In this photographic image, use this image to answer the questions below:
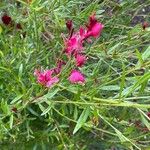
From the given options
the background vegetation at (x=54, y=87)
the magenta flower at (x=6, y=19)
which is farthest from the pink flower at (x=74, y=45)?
the magenta flower at (x=6, y=19)

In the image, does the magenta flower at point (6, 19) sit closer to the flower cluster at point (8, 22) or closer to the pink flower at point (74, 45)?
the flower cluster at point (8, 22)

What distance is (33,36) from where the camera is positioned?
1.63 metres

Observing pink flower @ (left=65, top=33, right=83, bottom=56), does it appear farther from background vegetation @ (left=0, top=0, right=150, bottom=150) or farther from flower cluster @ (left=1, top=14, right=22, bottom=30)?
flower cluster @ (left=1, top=14, right=22, bottom=30)

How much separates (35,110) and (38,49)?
0.28m

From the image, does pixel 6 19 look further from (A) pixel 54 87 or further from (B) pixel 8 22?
(A) pixel 54 87

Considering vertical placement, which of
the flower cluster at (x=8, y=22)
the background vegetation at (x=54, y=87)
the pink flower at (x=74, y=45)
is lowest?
the background vegetation at (x=54, y=87)

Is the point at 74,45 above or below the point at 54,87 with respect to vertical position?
above

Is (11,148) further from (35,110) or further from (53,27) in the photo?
(53,27)

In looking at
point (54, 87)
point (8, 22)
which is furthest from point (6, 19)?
point (54, 87)

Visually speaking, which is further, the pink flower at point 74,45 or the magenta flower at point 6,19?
the magenta flower at point 6,19

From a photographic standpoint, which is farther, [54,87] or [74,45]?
[54,87]

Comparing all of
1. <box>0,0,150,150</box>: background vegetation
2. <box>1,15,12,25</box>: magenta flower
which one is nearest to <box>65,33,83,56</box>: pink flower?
<box>0,0,150,150</box>: background vegetation

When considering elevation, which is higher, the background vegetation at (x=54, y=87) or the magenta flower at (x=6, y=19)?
the magenta flower at (x=6, y=19)

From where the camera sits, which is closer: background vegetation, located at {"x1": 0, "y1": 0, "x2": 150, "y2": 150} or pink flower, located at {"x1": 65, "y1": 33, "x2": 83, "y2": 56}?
pink flower, located at {"x1": 65, "y1": 33, "x2": 83, "y2": 56}
